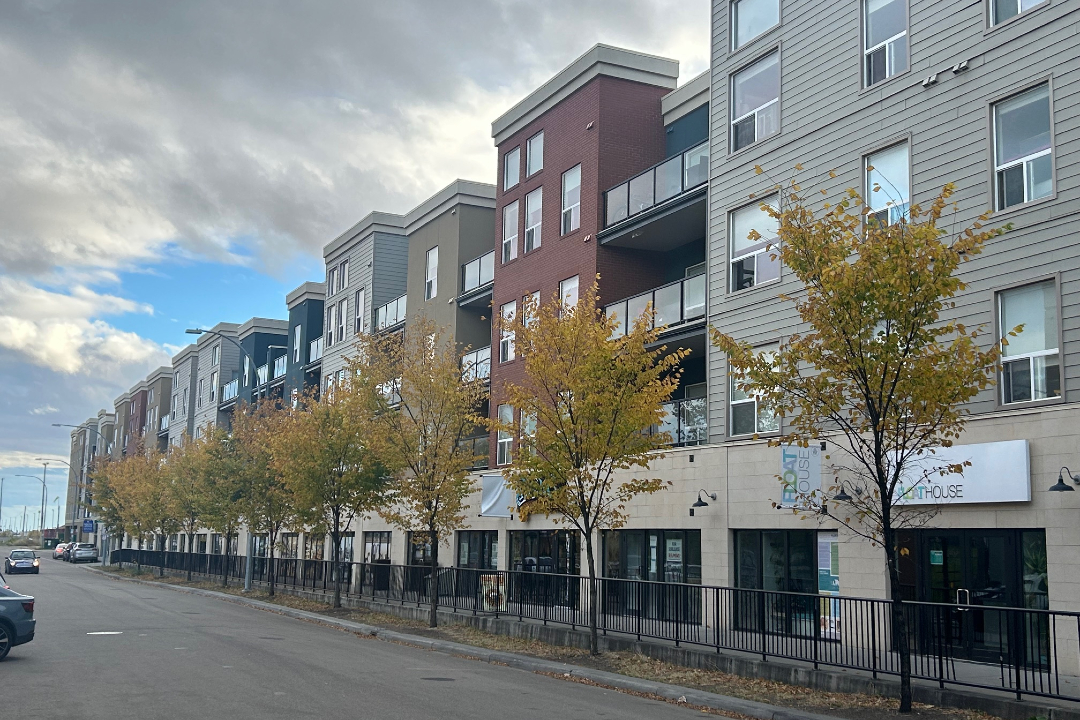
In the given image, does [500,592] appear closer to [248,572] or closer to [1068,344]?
[1068,344]

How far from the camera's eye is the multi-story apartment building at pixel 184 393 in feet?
243

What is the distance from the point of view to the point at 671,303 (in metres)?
24.9

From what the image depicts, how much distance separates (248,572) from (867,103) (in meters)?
27.9

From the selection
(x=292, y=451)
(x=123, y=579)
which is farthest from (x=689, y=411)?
(x=123, y=579)

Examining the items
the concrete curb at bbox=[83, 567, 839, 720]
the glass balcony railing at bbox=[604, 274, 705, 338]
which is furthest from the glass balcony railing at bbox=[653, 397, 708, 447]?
the concrete curb at bbox=[83, 567, 839, 720]

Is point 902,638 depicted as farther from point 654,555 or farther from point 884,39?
point 654,555

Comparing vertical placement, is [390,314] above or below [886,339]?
above

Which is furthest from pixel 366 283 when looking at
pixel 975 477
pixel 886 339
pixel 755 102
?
pixel 886 339

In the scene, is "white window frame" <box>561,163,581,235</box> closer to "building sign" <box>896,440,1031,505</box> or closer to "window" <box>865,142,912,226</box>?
"window" <box>865,142,912,226</box>

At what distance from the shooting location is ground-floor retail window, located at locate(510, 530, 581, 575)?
89.5 ft

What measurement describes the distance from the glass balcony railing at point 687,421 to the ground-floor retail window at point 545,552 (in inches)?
163

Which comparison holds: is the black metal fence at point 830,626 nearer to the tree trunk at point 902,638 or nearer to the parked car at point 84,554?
the tree trunk at point 902,638

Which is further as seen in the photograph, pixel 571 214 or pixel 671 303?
pixel 571 214

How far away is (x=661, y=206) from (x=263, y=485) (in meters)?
20.0
